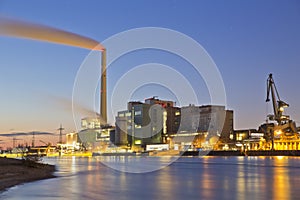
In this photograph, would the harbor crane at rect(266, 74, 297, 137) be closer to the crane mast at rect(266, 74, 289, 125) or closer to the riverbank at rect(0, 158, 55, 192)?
the crane mast at rect(266, 74, 289, 125)

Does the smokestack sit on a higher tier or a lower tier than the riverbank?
higher

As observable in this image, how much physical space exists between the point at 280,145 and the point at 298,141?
32.1ft

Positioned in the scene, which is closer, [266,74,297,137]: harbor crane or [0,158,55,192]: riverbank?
[0,158,55,192]: riverbank

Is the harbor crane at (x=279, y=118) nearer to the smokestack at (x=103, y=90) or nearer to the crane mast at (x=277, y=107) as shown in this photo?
the crane mast at (x=277, y=107)

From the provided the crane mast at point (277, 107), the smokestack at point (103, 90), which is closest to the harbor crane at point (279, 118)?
the crane mast at point (277, 107)

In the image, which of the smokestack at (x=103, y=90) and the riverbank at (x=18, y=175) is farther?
the smokestack at (x=103, y=90)

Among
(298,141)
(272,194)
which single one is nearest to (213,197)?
(272,194)

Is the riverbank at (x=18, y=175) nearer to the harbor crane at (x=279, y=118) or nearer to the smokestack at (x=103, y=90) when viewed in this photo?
the smokestack at (x=103, y=90)

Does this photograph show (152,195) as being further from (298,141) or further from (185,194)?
(298,141)

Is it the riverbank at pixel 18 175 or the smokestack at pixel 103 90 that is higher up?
the smokestack at pixel 103 90

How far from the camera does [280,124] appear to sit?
7608 inches

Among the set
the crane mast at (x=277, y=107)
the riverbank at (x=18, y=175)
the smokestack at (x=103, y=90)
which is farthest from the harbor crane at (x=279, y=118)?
the riverbank at (x=18, y=175)

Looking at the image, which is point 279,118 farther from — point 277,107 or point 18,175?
point 18,175

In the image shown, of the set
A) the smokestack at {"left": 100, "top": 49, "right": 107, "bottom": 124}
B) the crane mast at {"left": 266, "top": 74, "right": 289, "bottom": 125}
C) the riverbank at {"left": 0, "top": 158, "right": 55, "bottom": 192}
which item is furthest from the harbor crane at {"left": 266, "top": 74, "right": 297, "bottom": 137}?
the riverbank at {"left": 0, "top": 158, "right": 55, "bottom": 192}
